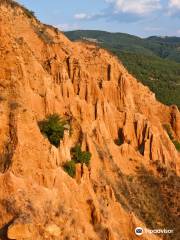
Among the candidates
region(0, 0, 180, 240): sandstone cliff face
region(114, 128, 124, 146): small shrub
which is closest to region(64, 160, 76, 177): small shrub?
region(0, 0, 180, 240): sandstone cliff face

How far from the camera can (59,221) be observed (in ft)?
66.3

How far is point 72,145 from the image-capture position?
32.4 meters

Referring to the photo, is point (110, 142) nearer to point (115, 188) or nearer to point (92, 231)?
point (115, 188)

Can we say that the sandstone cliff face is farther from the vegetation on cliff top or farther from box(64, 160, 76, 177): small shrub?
the vegetation on cliff top

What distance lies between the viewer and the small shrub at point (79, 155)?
3070 cm

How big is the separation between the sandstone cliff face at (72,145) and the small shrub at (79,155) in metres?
0.57

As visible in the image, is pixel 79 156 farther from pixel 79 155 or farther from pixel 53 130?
pixel 53 130

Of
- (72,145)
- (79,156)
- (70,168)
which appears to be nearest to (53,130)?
(70,168)

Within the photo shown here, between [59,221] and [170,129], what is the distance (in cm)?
3893

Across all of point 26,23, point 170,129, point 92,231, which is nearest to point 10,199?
point 92,231

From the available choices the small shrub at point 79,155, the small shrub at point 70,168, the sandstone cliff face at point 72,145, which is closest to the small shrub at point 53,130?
the sandstone cliff face at point 72,145

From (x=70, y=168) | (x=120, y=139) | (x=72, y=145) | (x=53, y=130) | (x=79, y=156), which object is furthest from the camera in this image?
(x=120, y=139)

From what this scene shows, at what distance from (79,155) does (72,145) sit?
1430mm

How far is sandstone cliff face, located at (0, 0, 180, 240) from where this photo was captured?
2073 cm
